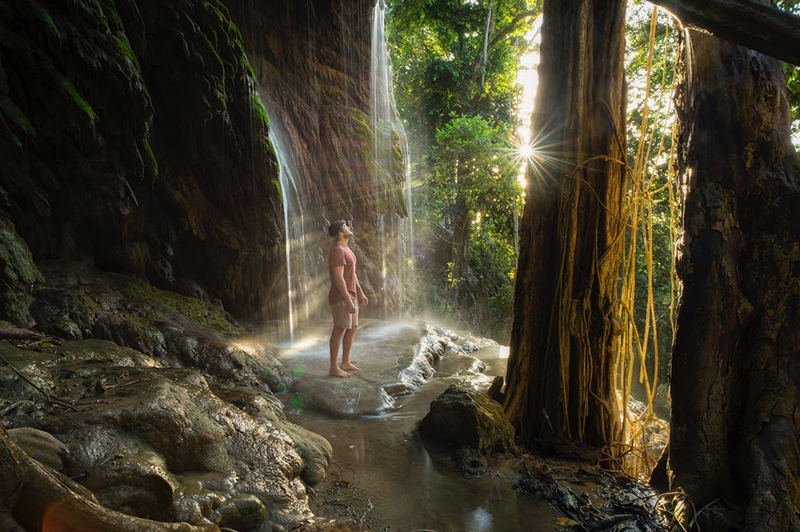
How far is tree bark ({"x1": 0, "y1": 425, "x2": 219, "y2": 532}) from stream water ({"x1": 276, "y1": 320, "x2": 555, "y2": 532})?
120cm

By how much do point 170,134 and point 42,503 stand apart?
21.9 ft

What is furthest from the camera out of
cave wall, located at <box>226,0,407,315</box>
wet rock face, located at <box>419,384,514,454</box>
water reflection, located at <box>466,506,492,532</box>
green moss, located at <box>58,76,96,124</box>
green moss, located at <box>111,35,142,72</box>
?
cave wall, located at <box>226,0,407,315</box>

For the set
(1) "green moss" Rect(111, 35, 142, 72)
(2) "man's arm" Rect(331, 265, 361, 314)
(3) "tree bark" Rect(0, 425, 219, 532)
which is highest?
(1) "green moss" Rect(111, 35, 142, 72)

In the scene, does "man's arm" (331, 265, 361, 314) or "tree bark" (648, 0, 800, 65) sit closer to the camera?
"tree bark" (648, 0, 800, 65)

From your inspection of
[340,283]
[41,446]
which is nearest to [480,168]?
[340,283]

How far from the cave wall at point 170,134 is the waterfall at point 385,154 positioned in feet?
5.20

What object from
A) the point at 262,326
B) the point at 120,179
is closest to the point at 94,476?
the point at 120,179

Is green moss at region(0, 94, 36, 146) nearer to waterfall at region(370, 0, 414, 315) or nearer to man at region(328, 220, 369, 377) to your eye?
man at region(328, 220, 369, 377)

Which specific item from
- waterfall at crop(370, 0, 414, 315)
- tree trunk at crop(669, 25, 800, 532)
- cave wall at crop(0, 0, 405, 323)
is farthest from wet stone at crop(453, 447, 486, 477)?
waterfall at crop(370, 0, 414, 315)

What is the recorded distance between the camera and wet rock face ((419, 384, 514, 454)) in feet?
10.7

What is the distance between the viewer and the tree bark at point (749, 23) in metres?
1.71

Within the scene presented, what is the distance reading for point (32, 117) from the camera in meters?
4.61

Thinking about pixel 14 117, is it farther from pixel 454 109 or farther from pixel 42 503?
pixel 454 109

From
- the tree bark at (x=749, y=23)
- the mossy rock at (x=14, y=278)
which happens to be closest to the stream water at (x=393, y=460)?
the mossy rock at (x=14, y=278)
